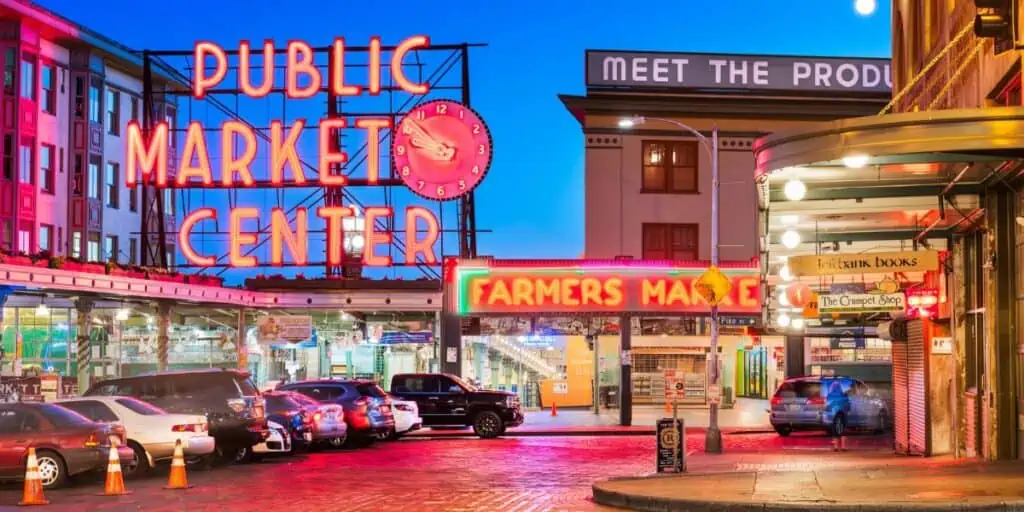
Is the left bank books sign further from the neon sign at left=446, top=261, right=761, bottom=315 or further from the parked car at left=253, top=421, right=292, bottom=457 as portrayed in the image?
the parked car at left=253, top=421, right=292, bottom=457

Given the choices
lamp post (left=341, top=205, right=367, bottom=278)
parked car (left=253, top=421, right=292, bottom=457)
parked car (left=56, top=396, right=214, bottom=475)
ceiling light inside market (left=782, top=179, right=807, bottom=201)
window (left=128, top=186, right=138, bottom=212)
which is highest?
window (left=128, top=186, right=138, bottom=212)

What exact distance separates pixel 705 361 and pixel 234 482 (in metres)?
32.8

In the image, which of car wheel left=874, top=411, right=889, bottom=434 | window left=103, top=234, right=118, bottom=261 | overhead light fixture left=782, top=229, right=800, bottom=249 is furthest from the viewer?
window left=103, top=234, right=118, bottom=261

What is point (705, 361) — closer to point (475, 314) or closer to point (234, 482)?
point (475, 314)

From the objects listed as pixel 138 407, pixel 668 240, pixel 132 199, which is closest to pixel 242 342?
pixel 668 240

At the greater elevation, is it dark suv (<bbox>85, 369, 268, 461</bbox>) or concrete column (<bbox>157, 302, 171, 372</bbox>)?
concrete column (<bbox>157, 302, 171, 372</bbox>)

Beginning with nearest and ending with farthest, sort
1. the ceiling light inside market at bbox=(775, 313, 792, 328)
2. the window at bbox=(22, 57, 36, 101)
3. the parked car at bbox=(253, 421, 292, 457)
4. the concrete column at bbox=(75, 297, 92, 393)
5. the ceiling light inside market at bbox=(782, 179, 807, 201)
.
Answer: the ceiling light inside market at bbox=(782, 179, 807, 201) < the parked car at bbox=(253, 421, 292, 457) < the ceiling light inside market at bbox=(775, 313, 792, 328) < the concrete column at bbox=(75, 297, 92, 393) < the window at bbox=(22, 57, 36, 101)

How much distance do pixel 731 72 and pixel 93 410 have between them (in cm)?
3285

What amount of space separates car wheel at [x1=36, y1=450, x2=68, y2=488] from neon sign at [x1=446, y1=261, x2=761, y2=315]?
23.7 m

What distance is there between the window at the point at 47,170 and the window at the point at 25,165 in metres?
1.01

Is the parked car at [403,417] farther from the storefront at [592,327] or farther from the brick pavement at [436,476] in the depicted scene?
the storefront at [592,327]

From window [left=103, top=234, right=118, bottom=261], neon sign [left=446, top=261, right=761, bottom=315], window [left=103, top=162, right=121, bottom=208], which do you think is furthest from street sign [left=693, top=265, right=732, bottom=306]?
window [left=103, top=162, right=121, bottom=208]

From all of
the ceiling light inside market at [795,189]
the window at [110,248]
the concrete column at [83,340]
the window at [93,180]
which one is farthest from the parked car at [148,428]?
the window at [110,248]

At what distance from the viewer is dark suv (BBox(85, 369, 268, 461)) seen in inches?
1082
